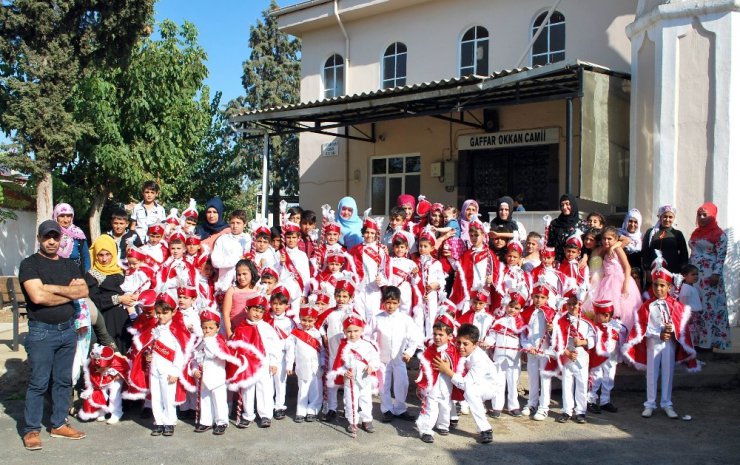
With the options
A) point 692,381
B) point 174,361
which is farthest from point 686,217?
point 174,361

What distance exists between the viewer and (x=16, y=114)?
12.1 metres

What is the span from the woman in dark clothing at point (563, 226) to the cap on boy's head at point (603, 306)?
128cm

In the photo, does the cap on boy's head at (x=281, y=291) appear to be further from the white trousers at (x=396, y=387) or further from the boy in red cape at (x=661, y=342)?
the boy in red cape at (x=661, y=342)

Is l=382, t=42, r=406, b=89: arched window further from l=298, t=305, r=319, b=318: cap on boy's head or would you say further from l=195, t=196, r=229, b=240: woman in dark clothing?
l=298, t=305, r=319, b=318: cap on boy's head

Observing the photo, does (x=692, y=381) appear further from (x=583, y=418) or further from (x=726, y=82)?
(x=726, y=82)

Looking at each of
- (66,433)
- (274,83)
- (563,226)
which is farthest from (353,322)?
(274,83)

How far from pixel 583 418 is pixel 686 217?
13.5ft

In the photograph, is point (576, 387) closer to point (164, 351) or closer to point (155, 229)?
point (164, 351)

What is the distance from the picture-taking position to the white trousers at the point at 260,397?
20.1 ft

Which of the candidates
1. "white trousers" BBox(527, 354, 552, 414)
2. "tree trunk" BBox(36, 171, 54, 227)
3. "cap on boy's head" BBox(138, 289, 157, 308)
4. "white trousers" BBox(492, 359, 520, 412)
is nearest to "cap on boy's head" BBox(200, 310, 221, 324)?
"cap on boy's head" BBox(138, 289, 157, 308)

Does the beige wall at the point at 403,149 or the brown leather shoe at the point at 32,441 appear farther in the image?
the beige wall at the point at 403,149

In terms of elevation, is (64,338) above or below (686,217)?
below

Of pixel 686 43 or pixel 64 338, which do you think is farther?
pixel 686 43

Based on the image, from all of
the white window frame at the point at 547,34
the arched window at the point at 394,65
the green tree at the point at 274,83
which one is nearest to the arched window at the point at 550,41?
the white window frame at the point at 547,34
